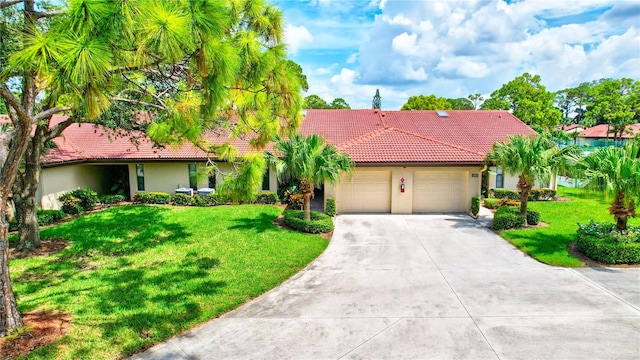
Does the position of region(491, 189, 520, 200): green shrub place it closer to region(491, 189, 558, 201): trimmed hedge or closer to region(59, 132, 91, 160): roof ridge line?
region(491, 189, 558, 201): trimmed hedge

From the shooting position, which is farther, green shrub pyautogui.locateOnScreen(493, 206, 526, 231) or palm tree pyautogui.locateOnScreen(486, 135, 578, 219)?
green shrub pyautogui.locateOnScreen(493, 206, 526, 231)

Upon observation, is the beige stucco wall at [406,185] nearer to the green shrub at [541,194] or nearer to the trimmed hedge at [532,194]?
the trimmed hedge at [532,194]

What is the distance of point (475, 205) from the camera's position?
616 inches

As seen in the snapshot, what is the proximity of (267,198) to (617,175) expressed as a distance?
13421mm

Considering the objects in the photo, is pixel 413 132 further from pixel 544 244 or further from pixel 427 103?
pixel 427 103

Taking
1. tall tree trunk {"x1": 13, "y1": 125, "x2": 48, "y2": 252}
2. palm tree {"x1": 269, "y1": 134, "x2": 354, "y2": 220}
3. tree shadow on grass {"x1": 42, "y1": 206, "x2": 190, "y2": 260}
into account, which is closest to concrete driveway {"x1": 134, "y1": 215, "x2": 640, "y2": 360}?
palm tree {"x1": 269, "y1": 134, "x2": 354, "y2": 220}

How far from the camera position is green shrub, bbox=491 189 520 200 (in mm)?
19094

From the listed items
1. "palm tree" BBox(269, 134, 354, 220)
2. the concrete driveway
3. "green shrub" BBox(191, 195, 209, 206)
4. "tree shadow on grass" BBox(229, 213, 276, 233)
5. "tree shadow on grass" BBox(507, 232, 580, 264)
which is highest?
"palm tree" BBox(269, 134, 354, 220)

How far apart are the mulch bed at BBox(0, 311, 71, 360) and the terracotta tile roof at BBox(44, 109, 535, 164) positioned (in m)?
Answer: 4.43

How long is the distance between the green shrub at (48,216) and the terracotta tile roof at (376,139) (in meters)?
2.17

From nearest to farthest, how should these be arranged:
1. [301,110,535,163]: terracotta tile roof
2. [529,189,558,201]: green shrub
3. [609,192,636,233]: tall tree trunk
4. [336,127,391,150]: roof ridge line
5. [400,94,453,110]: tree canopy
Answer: [609,192,636,233]: tall tree trunk, [301,110,535,163]: terracotta tile roof, [336,127,391,150]: roof ridge line, [529,189,558,201]: green shrub, [400,94,453,110]: tree canopy

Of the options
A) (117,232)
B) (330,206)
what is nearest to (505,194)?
(330,206)

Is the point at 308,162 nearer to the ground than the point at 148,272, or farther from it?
farther from it

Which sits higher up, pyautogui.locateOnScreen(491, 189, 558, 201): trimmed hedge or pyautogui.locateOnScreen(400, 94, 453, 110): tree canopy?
pyautogui.locateOnScreen(400, 94, 453, 110): tree canopy
